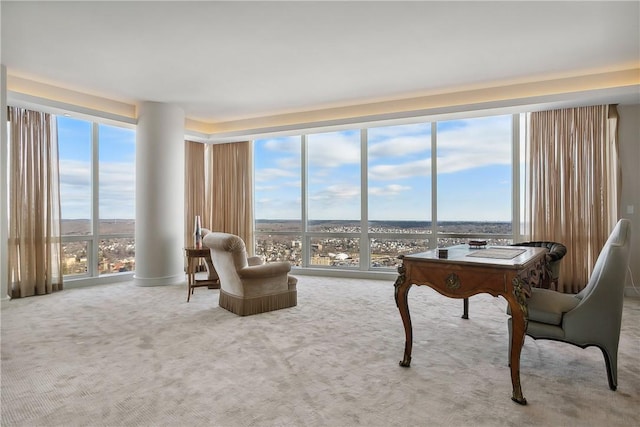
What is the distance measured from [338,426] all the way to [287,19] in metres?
3.12

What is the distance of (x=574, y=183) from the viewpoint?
4918mm

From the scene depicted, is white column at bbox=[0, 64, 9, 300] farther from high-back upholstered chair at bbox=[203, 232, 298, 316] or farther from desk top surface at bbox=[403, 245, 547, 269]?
desk top surface at bbox=[403, 245, 547, 269]

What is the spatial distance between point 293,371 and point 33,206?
14.9 ft

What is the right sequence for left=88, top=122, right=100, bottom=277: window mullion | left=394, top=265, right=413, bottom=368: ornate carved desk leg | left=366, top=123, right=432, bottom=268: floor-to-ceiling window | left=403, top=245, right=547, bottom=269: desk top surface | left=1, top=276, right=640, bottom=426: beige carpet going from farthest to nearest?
left=366, top=123, right=432, bottom=268: floor-to-ceiling window, left=88, top=122, right=100, bottom=277: window mullion, left=394, top=265, right=413, bottom=368: ornate carved desk leg, left=403, top=245, right=547, bottom=269: desk top surface, left=1, top=276, right=640, bottom=426: beige carpet

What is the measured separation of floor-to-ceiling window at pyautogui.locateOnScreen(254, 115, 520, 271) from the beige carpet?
2.00m

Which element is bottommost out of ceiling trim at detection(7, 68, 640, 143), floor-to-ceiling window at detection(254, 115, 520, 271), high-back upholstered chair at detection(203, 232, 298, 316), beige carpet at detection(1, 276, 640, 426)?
beige carpet at detection(1, 276, 640, 426)

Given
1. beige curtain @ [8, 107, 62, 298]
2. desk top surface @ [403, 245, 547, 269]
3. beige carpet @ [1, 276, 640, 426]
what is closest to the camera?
beige carpet @ [1, 276, 640, 426]

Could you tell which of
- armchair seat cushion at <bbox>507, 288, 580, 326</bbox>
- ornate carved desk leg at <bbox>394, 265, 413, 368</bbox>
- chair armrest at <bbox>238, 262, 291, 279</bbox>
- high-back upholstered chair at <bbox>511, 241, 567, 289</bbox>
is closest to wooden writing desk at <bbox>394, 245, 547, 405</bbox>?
ornate carved desk leg at <bbox>394, 265, 413, 368</bbox>

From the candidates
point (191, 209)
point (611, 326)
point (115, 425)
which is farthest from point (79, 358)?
point (191, 209)

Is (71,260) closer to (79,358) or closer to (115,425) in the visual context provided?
(79,358)

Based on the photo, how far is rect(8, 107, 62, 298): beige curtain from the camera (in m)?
4.76

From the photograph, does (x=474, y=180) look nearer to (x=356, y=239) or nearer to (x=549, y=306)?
(x=356, y=239)

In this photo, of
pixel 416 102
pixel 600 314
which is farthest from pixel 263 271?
pixel 416 102

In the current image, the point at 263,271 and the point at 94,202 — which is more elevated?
the point at 94,202
